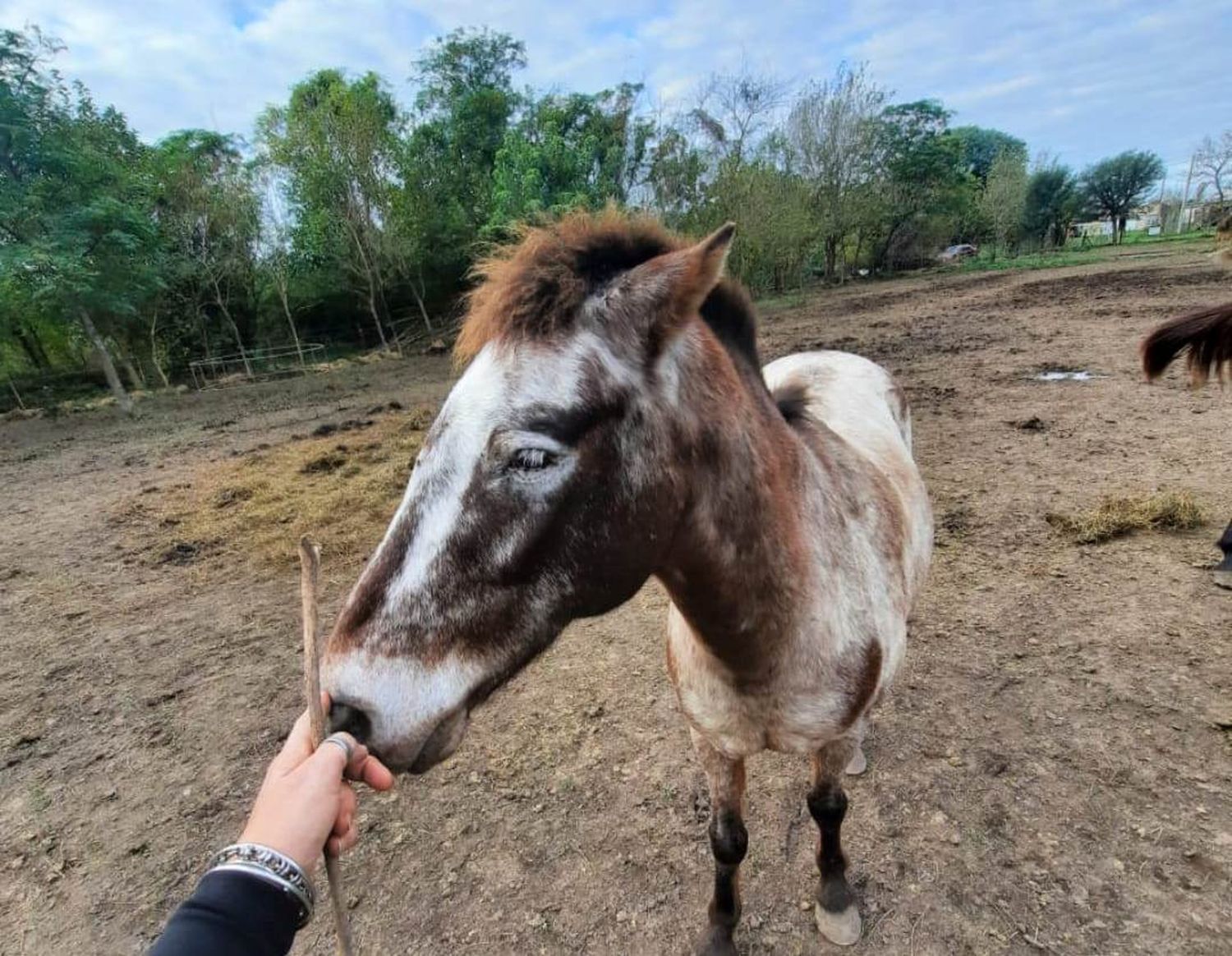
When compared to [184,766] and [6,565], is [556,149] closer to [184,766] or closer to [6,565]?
[6,565]

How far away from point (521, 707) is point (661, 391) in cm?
266

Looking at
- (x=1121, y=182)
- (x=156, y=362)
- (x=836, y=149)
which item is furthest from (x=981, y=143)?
(x=156, y=362)

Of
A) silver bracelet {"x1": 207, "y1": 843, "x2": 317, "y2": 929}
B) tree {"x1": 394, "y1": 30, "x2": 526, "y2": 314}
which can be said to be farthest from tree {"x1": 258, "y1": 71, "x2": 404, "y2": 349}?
silver bracelet {"x1": 207, "y1": 843, "x2": 317, "y2": 929}

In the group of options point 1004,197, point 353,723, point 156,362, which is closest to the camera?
point 353,723

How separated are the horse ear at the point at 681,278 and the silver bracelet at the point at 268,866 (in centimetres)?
114

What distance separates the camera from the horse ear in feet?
4.05

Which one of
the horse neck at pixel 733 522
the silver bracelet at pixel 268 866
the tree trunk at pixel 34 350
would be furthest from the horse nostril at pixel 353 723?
the tree trunk at pixel 34 350

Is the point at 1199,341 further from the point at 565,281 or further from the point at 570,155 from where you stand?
the point at 570,155

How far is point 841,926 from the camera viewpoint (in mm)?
2088

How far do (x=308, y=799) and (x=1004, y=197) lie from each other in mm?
45773

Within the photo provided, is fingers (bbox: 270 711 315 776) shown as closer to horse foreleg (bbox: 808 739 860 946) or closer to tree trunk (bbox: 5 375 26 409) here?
horse foreleg (bbox: 808 739 860 946)

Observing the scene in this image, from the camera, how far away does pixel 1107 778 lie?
2.52 meters

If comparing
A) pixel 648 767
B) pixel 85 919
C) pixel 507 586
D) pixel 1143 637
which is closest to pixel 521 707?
pixel 648 767

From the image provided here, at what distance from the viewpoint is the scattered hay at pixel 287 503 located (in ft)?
18.9
